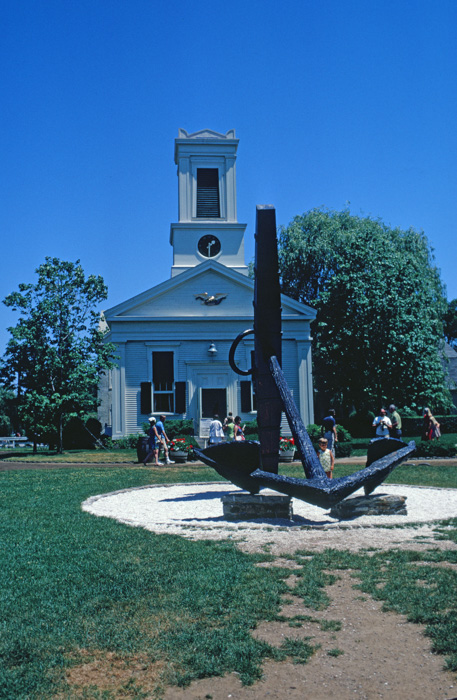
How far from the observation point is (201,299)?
93.8ft

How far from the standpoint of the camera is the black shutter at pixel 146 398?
1073 inches

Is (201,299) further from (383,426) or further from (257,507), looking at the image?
(257,507)

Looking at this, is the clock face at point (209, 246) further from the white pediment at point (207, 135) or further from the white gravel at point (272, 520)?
the white gravel at point (272, 520)

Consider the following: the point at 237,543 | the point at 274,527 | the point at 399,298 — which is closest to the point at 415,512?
the point at 274,527

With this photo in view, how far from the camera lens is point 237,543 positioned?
7.07 metres

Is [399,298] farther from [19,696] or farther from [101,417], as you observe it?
[19,696]

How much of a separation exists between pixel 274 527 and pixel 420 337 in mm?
21885

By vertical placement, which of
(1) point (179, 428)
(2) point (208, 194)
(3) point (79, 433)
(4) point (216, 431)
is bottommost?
(3) point (79, 433)

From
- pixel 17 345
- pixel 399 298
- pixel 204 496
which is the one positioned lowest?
pixel 204 496

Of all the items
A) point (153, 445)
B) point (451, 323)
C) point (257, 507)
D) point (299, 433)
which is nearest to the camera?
point (299, 433)

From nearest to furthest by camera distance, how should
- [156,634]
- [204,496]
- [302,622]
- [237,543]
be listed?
[156,634]
[302,622]
[237,543]
[204,496]

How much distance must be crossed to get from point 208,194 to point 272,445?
23447 millimetres

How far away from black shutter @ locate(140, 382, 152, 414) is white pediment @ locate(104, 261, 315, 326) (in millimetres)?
3043

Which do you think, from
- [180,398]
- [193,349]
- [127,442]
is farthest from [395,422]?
[127,442]
